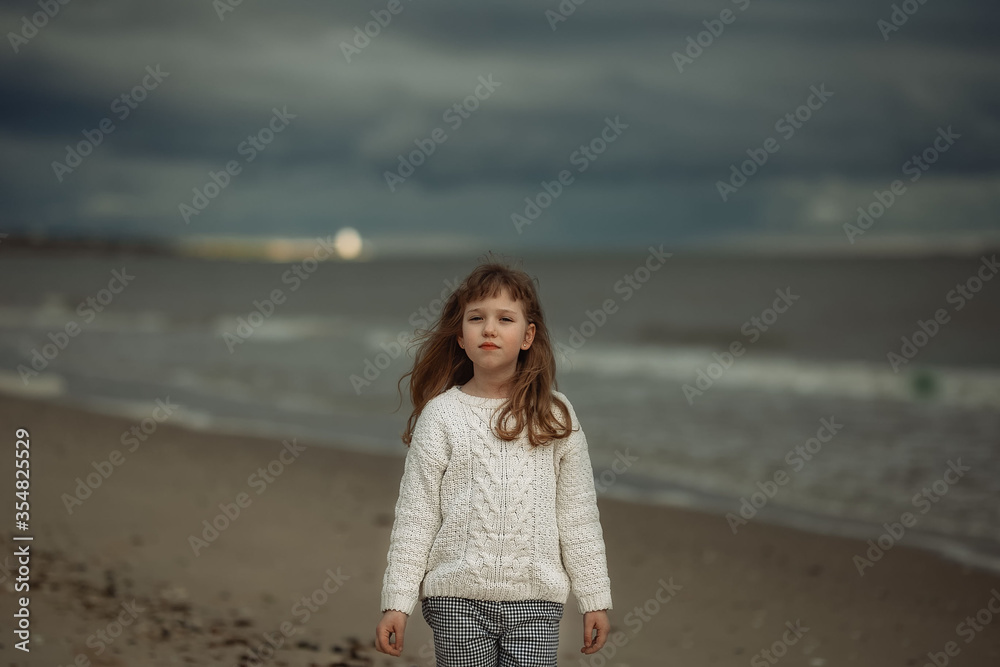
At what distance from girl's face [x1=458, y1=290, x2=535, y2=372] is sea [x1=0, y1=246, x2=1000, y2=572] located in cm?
521

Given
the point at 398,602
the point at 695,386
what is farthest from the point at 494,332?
the point at 695,386

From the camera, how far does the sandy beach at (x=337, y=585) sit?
472 centimetres

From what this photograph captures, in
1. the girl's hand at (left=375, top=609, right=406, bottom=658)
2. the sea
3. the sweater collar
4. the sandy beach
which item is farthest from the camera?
the sea

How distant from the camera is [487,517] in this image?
9.09ft

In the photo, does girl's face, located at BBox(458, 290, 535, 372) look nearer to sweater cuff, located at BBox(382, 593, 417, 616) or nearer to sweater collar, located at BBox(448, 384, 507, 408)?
sweater collar, located at BBox(448, 384, 507, 408)

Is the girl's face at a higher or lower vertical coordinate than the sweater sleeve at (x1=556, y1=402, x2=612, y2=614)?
higher

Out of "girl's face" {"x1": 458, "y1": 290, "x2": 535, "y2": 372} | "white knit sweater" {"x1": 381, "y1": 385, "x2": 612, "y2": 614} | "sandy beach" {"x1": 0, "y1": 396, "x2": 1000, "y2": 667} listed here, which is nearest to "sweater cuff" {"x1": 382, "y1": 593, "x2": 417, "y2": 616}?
"white knit sweater" {"x1": 381, "y1": 385, "x2": 612, "y2": 614}

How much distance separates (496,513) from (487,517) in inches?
1.1

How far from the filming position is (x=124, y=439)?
1062 cm

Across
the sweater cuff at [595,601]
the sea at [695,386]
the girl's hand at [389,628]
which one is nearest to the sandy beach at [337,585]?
the sea at [695,386]

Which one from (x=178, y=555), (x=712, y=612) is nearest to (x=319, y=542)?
(x=178, y=555)

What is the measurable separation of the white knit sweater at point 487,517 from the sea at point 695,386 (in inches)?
197

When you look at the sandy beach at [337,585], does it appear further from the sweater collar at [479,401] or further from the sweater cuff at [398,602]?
the sweater collar at [479,401]

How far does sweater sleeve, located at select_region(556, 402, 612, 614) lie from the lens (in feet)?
9.44
